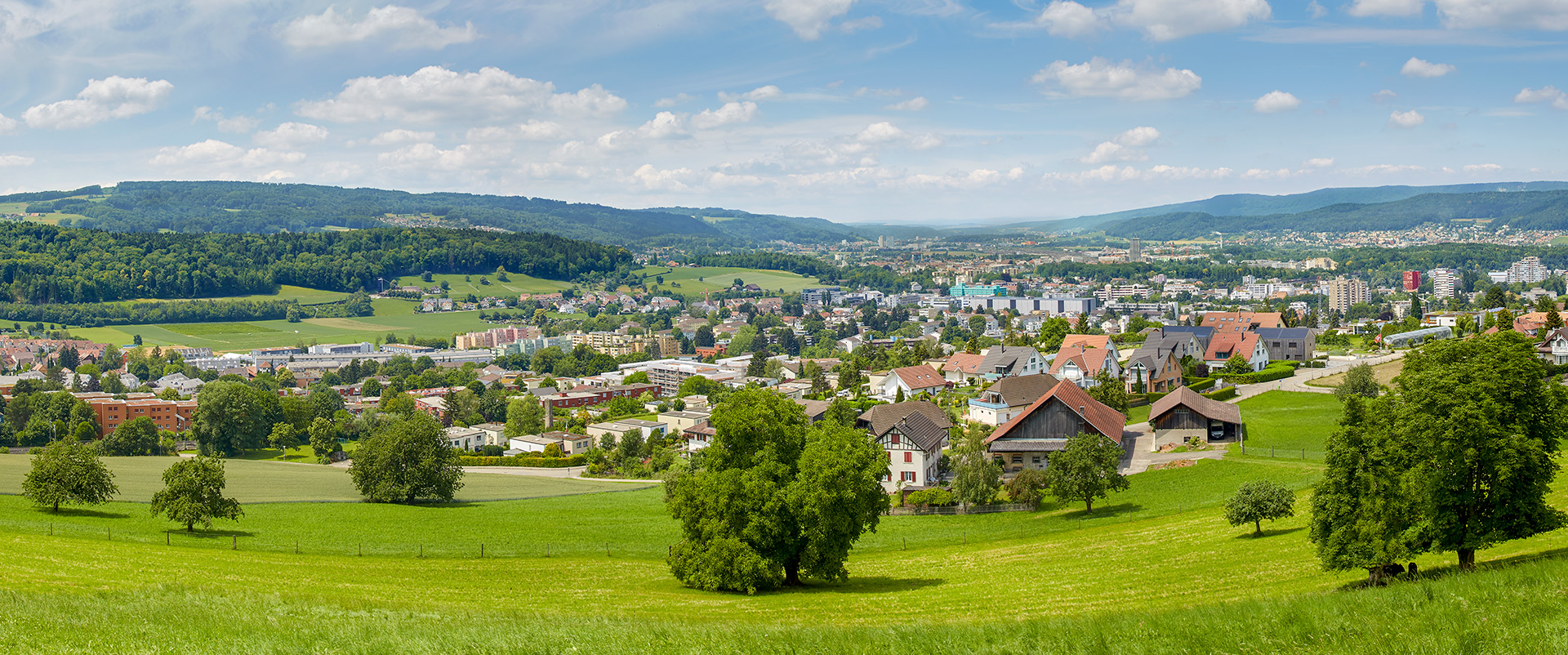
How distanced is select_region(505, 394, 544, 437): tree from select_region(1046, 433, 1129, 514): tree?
51.0 m

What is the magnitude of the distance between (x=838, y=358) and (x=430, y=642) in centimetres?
11771

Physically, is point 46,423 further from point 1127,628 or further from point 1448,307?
point 1448,307

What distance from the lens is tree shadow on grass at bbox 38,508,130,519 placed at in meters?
31.9

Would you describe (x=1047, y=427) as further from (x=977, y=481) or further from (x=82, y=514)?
(x=82, y=514)

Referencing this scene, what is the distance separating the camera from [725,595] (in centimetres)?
2098

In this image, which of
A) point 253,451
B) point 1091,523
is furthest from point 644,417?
point 1091,523

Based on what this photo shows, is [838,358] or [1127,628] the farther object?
[838,358]

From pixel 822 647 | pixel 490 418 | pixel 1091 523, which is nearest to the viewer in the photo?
pixel 822 647

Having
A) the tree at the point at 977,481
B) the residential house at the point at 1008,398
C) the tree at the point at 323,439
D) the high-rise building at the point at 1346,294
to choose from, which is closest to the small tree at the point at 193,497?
the tree at the point at 977,481

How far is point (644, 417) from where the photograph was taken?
3007 inches

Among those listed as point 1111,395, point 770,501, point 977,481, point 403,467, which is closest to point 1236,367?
point 1111,395

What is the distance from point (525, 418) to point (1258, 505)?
62.0 m

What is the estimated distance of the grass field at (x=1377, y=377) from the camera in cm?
5312

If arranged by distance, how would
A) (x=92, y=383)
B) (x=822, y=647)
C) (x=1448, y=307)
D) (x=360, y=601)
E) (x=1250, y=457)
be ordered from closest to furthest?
(x=822, y=647), (x=360, y=601), (x=1250, y=457), (x=92, y=383), (x=1448, y=307)
